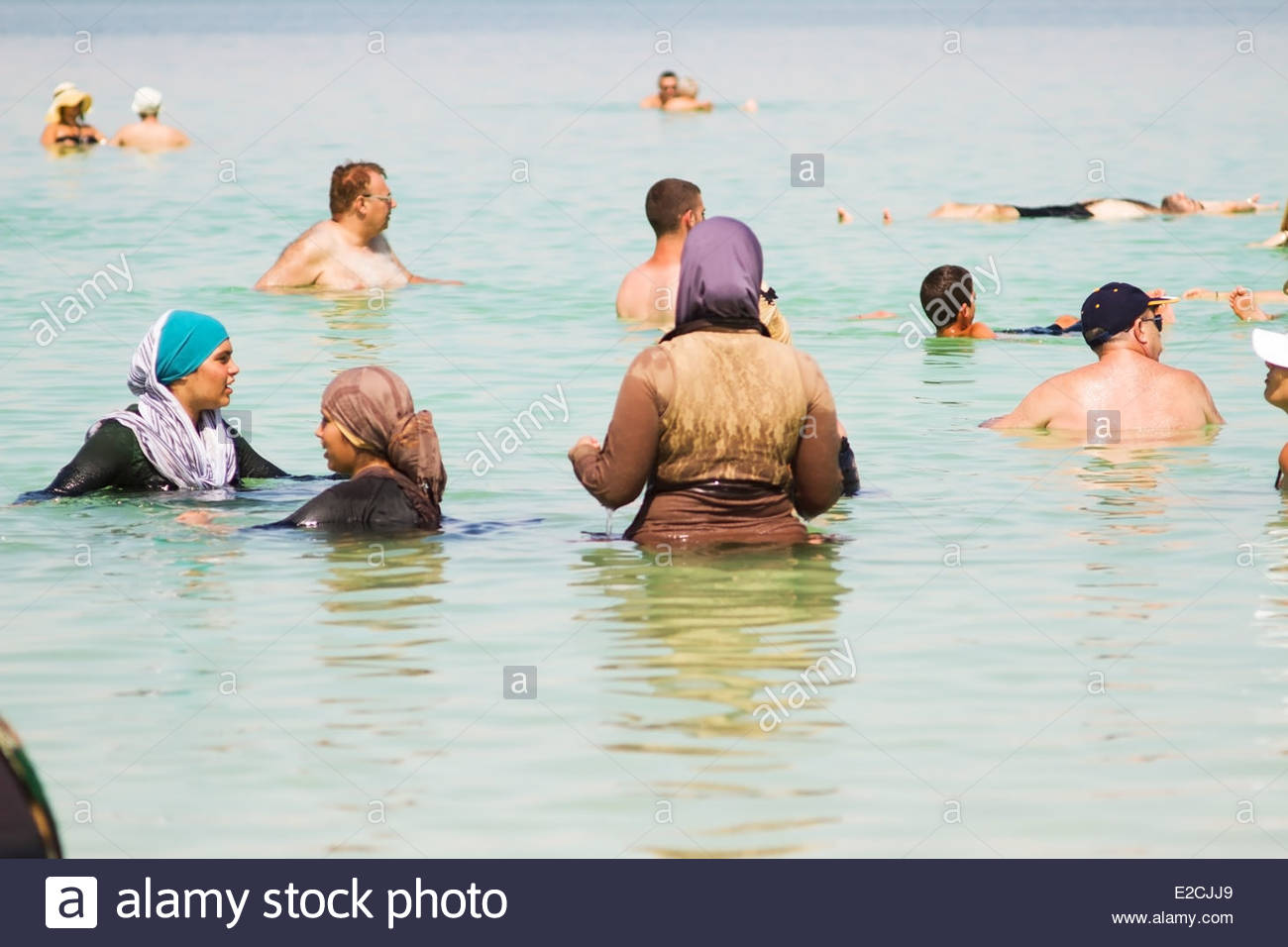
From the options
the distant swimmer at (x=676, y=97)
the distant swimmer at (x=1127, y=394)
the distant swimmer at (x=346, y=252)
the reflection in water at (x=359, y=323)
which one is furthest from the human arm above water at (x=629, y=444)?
the distant swimmer at (x=676, y=97)

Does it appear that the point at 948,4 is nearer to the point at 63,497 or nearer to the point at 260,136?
the point at 260,136

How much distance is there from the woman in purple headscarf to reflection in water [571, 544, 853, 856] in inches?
14.6

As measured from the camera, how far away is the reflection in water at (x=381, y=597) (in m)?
6.93

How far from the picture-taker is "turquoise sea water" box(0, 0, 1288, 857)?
214 inches

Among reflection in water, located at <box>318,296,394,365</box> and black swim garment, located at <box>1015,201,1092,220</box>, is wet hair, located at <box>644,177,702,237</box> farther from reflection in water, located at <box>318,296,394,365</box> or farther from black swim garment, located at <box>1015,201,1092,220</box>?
black swim garment, located at <box>1015,201,1092,220</box>

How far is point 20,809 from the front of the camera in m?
2.84

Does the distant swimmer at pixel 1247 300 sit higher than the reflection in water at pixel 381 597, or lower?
higher

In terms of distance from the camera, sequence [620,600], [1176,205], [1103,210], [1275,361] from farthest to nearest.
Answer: [1103,210], [1176,205], [1275,361], [620,600]

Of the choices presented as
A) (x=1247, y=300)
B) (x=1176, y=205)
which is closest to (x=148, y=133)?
(x=1176, y=205)

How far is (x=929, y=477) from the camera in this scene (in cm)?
1033

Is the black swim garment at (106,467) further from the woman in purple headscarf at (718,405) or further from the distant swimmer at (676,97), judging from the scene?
the distant swimmer at (676,97)

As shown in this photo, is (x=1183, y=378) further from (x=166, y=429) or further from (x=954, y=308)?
(x=166, y=429)

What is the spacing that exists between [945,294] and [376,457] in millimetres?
7306
